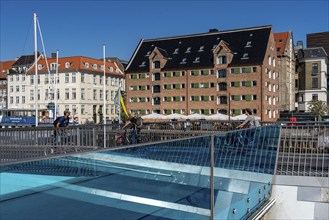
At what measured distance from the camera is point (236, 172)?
636cm

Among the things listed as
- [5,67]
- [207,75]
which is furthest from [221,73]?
[5,67]

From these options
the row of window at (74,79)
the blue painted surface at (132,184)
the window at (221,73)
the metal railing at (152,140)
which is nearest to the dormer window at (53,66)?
the row of window at (74,79)

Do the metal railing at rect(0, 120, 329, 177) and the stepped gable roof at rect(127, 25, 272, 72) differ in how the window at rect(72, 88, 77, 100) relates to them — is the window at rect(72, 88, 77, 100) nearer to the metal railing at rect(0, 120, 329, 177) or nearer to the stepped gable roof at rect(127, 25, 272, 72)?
the stepped gable roof at rect(127, 25, 272, 72)

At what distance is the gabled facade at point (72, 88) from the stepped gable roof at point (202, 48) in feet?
38.7

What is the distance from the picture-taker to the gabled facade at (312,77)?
8931cm

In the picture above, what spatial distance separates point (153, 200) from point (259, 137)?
4.63 metres

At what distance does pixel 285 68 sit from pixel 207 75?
22.7 metres

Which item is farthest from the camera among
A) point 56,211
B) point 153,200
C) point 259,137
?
point 259,137

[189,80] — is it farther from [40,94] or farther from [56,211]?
[56,211]

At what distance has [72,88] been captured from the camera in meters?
82.5

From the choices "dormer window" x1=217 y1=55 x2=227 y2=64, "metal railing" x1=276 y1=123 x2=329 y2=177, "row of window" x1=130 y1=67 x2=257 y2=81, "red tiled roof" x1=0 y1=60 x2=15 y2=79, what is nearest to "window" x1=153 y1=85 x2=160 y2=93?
"row of window" x1=130 y1=67 x2=257 y2=81

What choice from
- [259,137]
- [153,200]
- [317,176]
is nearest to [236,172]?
[259,137]

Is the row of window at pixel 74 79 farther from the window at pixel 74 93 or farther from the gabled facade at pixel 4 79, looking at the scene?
the gabled facade at pixel 4 79

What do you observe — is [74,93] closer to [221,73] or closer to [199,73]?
[199,73]
